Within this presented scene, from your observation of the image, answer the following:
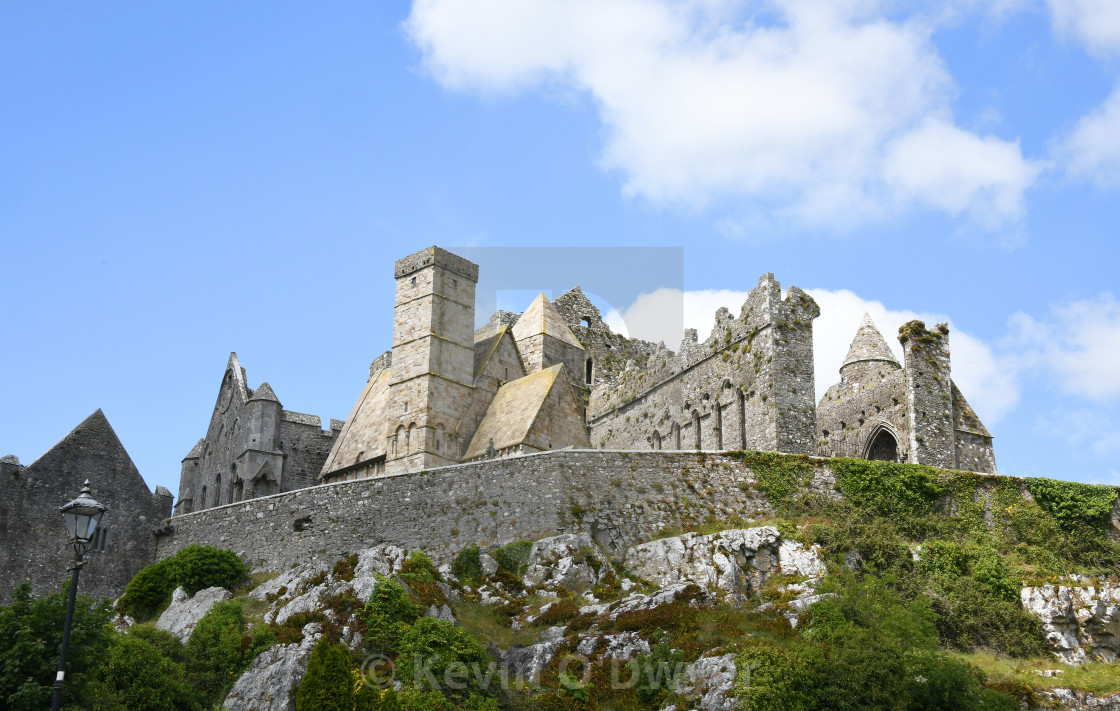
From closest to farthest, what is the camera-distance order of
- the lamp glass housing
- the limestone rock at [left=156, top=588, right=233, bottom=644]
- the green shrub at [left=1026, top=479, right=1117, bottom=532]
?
the lamp glass housing → the limestone rock at [left=156, top=588, right=233, bottom=644] → the green shrub at [left=1026, top=479, right=1117, bottom=532]

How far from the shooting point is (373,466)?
45969 mm

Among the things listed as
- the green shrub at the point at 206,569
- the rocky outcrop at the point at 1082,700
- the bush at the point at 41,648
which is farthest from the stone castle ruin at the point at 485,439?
the bush at the point at 41,648

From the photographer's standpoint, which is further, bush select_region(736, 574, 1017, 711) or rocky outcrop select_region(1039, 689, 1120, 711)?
rocky outcrop select_region(1039, 689, 1120, 711)

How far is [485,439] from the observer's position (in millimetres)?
44656

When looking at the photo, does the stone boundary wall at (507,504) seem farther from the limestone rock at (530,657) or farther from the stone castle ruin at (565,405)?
the limestone rock at (530,657)

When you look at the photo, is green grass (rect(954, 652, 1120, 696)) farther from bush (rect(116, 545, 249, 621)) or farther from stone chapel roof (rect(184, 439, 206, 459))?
stone chapel roof (rect(184, 439, 206, 459))

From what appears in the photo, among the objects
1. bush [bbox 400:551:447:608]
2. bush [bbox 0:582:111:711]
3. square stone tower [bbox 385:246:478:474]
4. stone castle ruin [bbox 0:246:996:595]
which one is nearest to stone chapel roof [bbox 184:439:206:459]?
stone castle ruin [bbox 0:246:996:595]

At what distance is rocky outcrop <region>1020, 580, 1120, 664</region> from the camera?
34531 millimetres

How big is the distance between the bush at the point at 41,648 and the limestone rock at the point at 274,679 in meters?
6.35

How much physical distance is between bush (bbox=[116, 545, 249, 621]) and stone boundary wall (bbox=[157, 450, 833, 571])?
1.46 metres

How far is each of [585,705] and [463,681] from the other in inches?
120

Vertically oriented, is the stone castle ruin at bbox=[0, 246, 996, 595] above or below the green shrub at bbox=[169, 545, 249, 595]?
above

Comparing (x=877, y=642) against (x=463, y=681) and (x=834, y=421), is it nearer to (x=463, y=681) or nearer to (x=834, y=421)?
(x=463, y=681)

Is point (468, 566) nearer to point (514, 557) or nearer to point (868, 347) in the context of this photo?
point (514, 557)
